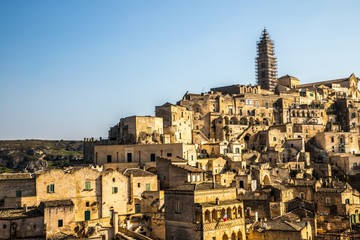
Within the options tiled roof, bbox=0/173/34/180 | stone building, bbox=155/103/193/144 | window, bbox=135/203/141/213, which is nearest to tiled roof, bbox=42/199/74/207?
tiled roof, bbox=0/173/34/180

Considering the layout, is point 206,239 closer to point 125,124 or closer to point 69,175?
point 69,175

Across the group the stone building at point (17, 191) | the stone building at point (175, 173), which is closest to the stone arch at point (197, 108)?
the stone building at point (175, 173)

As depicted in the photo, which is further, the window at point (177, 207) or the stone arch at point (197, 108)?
the stone arch at point (197, 108)

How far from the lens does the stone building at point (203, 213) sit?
38375mm

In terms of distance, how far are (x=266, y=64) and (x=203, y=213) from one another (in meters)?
87.9

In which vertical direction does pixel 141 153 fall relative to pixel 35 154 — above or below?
below

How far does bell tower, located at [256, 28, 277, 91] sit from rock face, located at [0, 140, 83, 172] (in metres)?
47.9

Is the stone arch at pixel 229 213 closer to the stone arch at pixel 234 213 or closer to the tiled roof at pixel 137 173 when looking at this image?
the stone arch at pixel 234 213

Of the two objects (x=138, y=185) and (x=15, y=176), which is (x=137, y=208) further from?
(x=15, y=176)

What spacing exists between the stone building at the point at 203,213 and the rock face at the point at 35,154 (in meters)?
54.7

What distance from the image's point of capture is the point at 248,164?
71.2 metres

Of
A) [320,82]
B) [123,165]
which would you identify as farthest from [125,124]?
[320,82]

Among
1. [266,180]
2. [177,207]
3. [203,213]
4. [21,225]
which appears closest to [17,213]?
[21,225]

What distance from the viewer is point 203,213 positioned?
38188 mm
